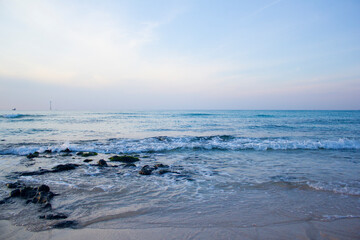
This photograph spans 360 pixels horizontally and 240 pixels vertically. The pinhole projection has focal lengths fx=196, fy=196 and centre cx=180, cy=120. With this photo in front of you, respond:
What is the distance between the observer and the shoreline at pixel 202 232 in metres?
3.11

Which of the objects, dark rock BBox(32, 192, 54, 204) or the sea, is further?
dark rock BBox(32, 192, 54, 204)

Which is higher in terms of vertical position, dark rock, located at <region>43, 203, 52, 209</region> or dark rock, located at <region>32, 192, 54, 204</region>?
dark rock, located at <region>32, 192, 54, 204</region>

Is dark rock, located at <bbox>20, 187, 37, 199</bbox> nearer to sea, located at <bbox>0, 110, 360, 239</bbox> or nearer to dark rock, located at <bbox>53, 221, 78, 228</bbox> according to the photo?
sea, located at <bbox>0, 110, 360, 239</bbox>

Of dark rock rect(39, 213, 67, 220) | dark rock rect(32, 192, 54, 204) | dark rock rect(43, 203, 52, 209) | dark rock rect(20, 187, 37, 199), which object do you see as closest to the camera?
dark rock rect(39, 213, 67, 220)

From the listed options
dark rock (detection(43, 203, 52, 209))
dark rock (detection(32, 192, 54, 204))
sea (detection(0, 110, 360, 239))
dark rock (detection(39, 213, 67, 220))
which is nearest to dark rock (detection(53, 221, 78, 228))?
sea (detection(0, 110, 360, 239))

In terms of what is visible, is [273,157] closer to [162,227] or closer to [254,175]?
[254,175]

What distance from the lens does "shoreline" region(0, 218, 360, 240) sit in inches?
122

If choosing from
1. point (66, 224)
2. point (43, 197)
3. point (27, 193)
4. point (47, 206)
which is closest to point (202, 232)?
point (66, 224)

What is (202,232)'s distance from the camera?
127 inches

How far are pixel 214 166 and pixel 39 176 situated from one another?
611cm

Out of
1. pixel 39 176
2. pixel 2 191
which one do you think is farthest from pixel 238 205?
pixel 39 176

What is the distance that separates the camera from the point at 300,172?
676cm

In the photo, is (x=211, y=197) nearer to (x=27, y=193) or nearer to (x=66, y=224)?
(x=66, y=224)

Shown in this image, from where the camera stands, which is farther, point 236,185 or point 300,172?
point 300,172
